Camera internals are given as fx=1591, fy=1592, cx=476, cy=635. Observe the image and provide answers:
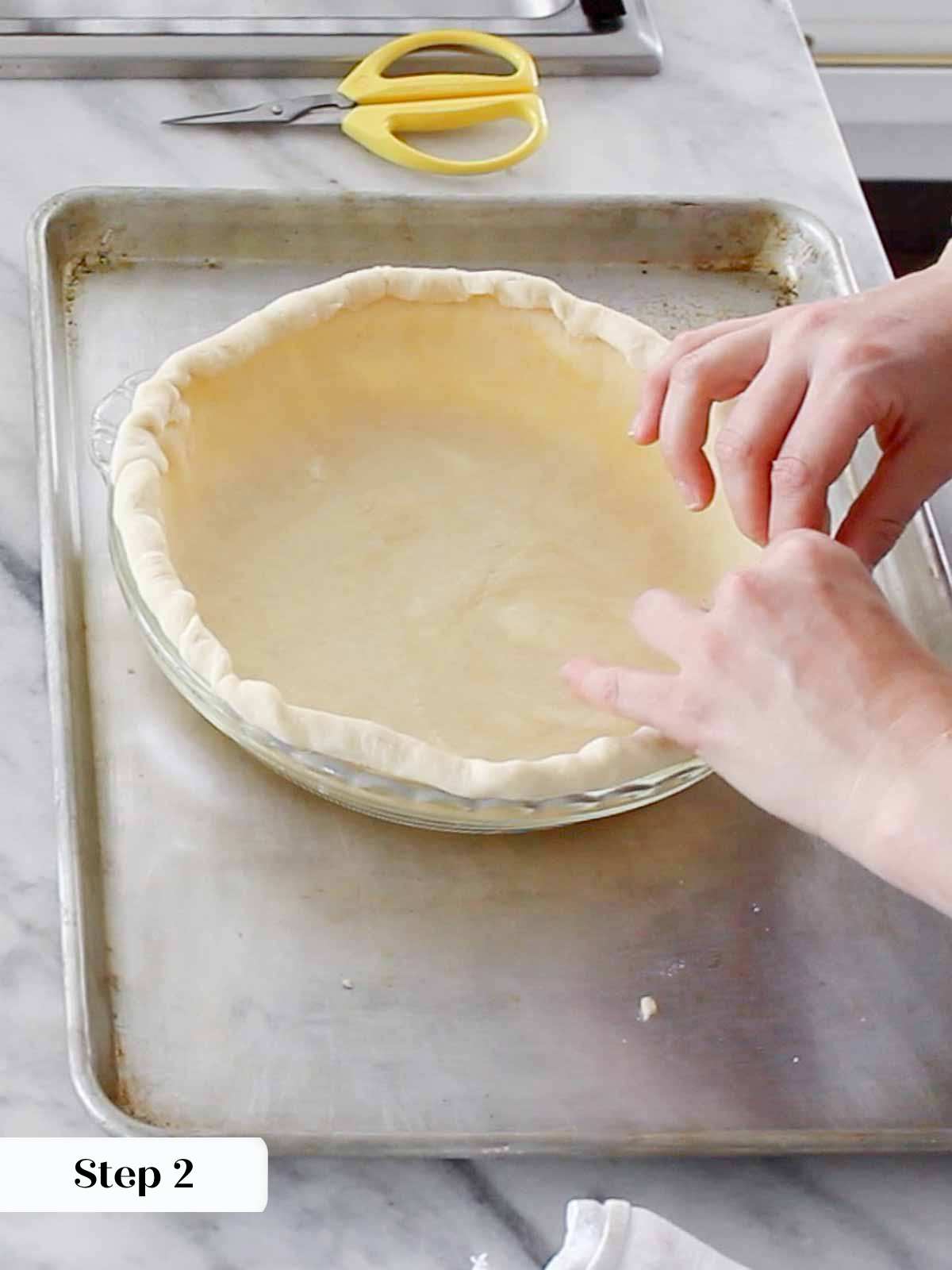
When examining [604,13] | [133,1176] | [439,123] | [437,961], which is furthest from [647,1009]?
[604,13]

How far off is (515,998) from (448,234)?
0.45 metres

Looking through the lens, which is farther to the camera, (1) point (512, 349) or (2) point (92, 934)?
(1) point (512, 349)

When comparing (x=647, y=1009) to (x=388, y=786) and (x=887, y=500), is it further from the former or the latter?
(x=887, y=500)

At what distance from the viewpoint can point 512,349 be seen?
30.5 inches

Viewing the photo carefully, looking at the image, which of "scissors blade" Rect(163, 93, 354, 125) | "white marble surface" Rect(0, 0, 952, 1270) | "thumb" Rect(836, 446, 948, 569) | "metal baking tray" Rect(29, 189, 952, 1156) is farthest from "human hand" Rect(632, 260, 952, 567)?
"scissors blade" Rect(163, 93, 354, 125)

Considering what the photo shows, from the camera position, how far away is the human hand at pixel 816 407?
0.64 metres

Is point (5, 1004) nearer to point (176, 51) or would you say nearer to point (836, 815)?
point (836, 815)

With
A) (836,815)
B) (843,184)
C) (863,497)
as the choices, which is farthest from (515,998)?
(843,184)

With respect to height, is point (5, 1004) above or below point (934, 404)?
below

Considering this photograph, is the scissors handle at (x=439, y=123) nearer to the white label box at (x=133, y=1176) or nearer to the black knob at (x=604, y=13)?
the black knob at (x=604, y=13)

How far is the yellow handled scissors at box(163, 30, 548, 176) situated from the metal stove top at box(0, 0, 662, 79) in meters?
0.03

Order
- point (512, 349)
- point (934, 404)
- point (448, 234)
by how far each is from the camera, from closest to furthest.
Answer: point (934, 404) < point (512, 349) < point (448, 234)

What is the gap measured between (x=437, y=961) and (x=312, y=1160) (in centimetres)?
9

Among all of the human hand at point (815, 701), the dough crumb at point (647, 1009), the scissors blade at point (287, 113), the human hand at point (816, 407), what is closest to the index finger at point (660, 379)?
the human hand at point (816, 407)
